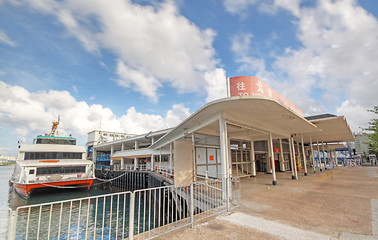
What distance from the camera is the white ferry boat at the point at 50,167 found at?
15.8m

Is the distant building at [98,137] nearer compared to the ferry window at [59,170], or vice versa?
the ferry window at [59,170]

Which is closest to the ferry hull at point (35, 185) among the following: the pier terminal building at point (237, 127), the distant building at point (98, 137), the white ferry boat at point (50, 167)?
the white ferry boat at point (50, 167)

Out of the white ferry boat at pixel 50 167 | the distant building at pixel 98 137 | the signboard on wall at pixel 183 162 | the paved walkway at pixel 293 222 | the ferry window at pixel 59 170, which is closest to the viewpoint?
the paved walkway at pixel 293 222

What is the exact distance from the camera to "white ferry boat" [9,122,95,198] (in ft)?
51.8

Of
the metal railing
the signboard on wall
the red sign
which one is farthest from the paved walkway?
the red sign

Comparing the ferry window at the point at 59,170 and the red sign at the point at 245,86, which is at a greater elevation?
the red sign at the point at 245,86

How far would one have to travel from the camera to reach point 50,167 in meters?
17.0

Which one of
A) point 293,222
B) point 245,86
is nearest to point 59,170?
point 245,86

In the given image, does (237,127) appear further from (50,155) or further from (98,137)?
(98,137)

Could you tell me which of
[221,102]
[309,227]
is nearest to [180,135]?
[221,102]

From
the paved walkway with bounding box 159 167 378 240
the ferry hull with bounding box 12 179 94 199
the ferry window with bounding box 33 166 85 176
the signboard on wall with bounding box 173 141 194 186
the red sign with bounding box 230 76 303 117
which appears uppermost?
the red sign with bounding box 230 76 303 117

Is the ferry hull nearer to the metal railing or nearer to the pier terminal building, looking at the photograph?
the metal railing

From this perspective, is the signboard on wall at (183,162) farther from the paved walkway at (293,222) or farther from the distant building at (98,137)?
the distant building at (98,137)

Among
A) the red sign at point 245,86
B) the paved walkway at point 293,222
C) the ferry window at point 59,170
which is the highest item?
the red sign at point 245,86
